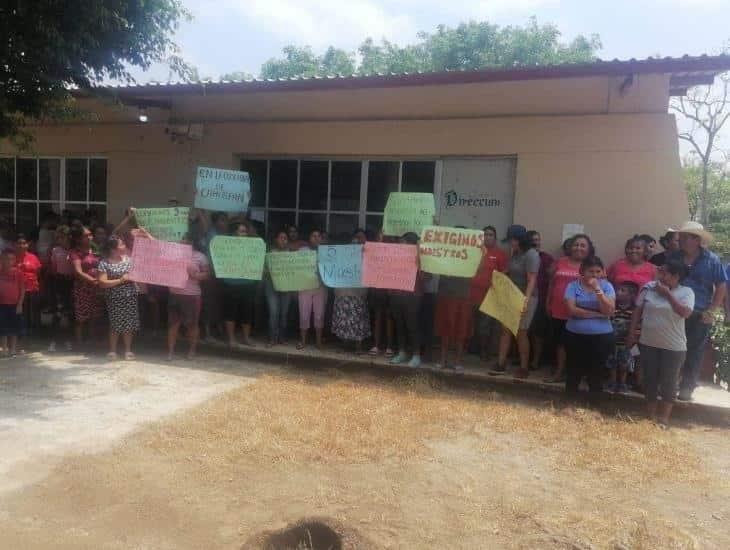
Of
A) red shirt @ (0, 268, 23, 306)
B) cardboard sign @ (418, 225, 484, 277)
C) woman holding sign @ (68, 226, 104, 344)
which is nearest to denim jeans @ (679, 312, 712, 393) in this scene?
cardboard sign @ (418, 225, 484, 277)

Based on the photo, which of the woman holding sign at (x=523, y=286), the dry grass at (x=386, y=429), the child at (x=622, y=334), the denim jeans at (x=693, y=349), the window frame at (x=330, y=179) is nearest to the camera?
the dry grass at (x=386, y=429)

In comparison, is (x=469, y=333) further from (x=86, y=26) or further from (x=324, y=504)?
(x=86, y=26)

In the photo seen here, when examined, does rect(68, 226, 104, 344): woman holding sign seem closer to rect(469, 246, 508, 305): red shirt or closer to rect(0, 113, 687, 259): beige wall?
rect(0, 113, 687, 259): beige wall

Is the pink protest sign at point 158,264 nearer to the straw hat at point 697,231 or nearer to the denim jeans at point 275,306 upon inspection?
the denim jeans at point 275,306

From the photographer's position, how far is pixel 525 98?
7258 mm

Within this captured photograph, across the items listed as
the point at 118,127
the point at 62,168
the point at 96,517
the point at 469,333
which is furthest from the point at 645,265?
the point at 62,168

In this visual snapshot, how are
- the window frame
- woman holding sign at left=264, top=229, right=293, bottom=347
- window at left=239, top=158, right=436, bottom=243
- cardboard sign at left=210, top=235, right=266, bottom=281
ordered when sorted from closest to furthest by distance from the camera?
cardboard sign at left=210, top=235, right=266, bottom=281, woman holding sign at left=264, top=229, right=293, bottom=347, the window frame, window at left=239, top=158, right=436, bottom=243

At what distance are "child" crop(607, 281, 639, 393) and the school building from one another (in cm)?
123

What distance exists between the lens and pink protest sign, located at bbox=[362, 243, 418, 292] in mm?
6461

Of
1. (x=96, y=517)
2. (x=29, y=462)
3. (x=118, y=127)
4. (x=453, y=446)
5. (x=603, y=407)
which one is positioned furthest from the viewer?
(x=118, y=127)

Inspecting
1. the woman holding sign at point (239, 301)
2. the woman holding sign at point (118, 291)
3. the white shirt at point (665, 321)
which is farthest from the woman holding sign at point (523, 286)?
the woman holding sign at point (118, 291)

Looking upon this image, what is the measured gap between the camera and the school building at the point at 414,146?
677cm

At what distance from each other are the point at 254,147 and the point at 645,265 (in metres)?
5.44

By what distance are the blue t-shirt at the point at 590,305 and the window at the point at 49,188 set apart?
7.47 meters
